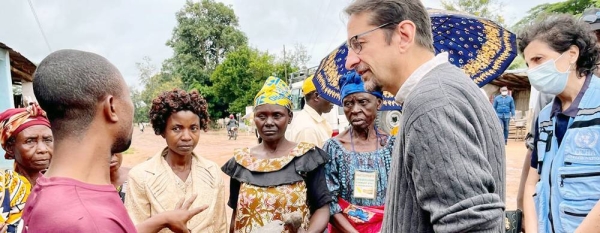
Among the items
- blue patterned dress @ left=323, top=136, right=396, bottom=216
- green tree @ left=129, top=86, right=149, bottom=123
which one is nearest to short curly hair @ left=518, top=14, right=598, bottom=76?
blue patterned dress @ left=323, top=136, right=396, bottom=216

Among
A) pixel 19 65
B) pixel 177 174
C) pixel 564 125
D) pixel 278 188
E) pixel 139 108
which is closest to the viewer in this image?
pixel 564 125

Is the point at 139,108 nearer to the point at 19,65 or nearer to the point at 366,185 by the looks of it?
the point at 19,65

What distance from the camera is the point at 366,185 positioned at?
108 inches

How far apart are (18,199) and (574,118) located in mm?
3264

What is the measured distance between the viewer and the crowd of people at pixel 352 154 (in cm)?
120

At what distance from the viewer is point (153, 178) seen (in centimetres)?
257

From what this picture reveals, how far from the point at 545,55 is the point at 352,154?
134 centimetres

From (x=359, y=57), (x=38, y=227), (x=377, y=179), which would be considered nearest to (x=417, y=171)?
(x=359, y=57)

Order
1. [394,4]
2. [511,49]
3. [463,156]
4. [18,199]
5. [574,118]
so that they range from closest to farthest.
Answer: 1. [463,156]
2. [394,4]
3. [574,118]
4. [18,199]
5. [511,49]

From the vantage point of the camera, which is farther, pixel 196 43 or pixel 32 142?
pixel 196 43

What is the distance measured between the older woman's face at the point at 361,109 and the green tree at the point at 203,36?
122ft

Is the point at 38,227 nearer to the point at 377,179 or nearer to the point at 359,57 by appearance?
the point at 359,57

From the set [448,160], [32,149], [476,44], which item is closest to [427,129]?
[448,160]

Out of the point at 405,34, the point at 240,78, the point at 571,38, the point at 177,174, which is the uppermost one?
the point at 240,78
